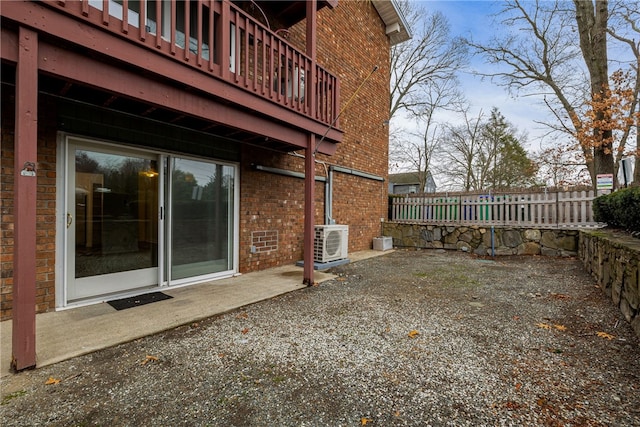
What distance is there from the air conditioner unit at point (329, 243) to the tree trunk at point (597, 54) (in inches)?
315

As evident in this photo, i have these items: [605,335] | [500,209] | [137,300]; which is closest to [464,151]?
[500,209]

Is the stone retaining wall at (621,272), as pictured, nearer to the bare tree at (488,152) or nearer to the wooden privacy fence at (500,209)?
the wooden privacy fence at (500,209)

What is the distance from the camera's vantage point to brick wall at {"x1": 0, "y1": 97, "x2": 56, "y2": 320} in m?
2.75

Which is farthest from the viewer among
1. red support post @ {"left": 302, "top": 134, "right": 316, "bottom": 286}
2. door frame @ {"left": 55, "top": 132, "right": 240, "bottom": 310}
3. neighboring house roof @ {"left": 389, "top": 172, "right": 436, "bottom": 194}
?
neighboring house roof @ {"left": 389, "top": 172, "right": 436, "bottom": 194}

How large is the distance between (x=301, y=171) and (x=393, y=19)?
6.60 m

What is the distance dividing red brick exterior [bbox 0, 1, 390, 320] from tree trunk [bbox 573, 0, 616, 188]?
6032 millimetres

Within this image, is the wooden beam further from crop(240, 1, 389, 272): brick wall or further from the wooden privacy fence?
the wooden privacy fence

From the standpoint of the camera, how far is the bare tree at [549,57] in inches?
399

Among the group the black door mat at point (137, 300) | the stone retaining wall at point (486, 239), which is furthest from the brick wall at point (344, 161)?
the black door mat at point (137, 300)

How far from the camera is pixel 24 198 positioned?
6.38 feet

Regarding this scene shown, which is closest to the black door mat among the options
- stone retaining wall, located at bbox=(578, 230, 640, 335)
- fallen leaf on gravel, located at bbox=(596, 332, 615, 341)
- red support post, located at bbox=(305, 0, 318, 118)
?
red support post, located at bbox=(305, 0, 318, 118)

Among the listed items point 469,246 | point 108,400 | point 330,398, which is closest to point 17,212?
point 108,400

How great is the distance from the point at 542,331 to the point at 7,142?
5.45m

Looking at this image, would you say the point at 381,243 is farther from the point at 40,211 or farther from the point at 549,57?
the point at 549,57
